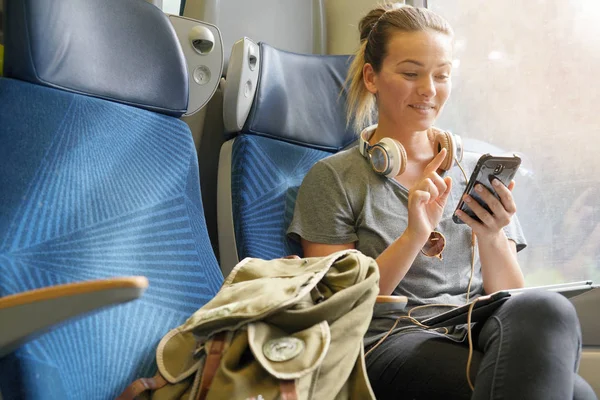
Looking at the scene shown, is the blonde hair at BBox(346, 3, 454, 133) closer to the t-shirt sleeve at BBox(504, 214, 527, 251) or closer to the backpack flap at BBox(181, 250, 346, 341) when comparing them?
the t-shirt sleeve at BBox(504, 214, 527, 251)

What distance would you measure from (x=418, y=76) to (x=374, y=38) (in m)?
0.20

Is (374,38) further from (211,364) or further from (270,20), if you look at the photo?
(211,364)

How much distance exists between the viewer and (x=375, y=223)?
5.82ft

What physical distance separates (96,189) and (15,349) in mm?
487

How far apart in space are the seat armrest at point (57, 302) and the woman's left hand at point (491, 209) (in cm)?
98

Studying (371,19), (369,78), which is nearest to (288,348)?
(369,78)

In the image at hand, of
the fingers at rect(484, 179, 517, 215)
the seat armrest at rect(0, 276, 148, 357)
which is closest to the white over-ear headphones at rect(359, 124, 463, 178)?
the fingers at rect(484, 179, 517, 215)

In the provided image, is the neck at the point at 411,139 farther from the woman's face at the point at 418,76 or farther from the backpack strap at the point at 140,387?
the backpack strap at the point at 140,387

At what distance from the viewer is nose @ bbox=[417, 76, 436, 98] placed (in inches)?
70.8

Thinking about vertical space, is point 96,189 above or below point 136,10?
below

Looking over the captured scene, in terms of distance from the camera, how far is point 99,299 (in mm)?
889

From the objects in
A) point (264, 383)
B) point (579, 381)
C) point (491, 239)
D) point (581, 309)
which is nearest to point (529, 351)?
point (579, 381)

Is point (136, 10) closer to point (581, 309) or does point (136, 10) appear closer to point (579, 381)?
point (579, 381)

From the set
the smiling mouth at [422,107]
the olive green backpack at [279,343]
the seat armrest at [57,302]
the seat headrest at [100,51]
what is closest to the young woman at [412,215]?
the smiling mouth at [422,107]
